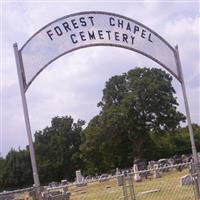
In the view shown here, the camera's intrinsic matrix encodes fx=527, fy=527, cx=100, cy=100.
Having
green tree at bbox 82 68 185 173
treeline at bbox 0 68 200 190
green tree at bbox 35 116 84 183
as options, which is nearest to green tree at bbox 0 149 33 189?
green tree at bbox 35 116 84 183

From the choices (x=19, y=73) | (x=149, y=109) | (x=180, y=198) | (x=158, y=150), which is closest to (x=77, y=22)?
(x=19, y=73)

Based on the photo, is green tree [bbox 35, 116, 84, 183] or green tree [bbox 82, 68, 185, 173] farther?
green tree [bbox 35, 116, 84, 183]

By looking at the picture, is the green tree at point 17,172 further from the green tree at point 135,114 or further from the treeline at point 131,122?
the green tree at point 135,114

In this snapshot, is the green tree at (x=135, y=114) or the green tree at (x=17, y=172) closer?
the green tree at (x=135, y=114)

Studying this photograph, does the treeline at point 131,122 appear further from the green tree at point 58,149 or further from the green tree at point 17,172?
the green tree at point 17,172

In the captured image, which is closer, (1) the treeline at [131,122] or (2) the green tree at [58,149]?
(1) the treeline at [131,122]

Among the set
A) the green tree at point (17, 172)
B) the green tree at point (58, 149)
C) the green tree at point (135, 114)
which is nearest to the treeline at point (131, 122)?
the green tree at point (135, 114)

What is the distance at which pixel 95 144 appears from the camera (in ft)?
201

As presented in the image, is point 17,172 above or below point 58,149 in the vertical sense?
below

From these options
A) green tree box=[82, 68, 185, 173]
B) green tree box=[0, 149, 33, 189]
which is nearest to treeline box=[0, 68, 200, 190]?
green tree box=[82, 68, 185, 173]

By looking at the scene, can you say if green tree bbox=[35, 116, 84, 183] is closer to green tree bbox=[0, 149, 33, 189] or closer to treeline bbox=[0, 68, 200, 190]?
green tree bbox=[0, 149, 33, 189]

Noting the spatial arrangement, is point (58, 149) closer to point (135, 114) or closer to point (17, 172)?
point (17, 172)

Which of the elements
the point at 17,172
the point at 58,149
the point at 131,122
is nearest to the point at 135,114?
the point at 131,122

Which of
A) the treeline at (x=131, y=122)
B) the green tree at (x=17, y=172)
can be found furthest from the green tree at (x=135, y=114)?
the green tree at (x=17, y=172)
